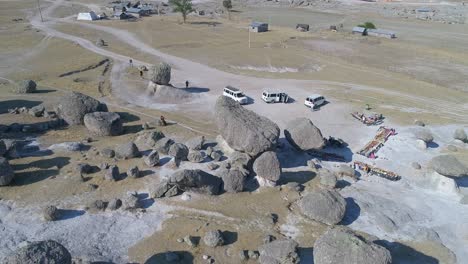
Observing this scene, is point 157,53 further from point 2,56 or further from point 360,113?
point 360,113

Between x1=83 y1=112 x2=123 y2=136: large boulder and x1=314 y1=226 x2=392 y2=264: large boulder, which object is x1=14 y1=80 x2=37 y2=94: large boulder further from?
x1=314 y1=226 x2=392 y2=264: large boulder

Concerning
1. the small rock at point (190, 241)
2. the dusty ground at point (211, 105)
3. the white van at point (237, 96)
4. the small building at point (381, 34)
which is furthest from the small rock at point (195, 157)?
the small building at point (381, 34)

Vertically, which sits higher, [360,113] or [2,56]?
[2,56]

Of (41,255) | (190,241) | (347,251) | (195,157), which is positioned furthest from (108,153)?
(347,251)

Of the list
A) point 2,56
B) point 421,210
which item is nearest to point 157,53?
point 2,56

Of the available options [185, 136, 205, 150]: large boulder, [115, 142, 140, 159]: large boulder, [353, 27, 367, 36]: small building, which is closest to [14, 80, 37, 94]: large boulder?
[115, 142, 140, 159]: large boulder

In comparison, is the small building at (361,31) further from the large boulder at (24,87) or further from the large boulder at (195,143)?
the large boulder at (24,87)
